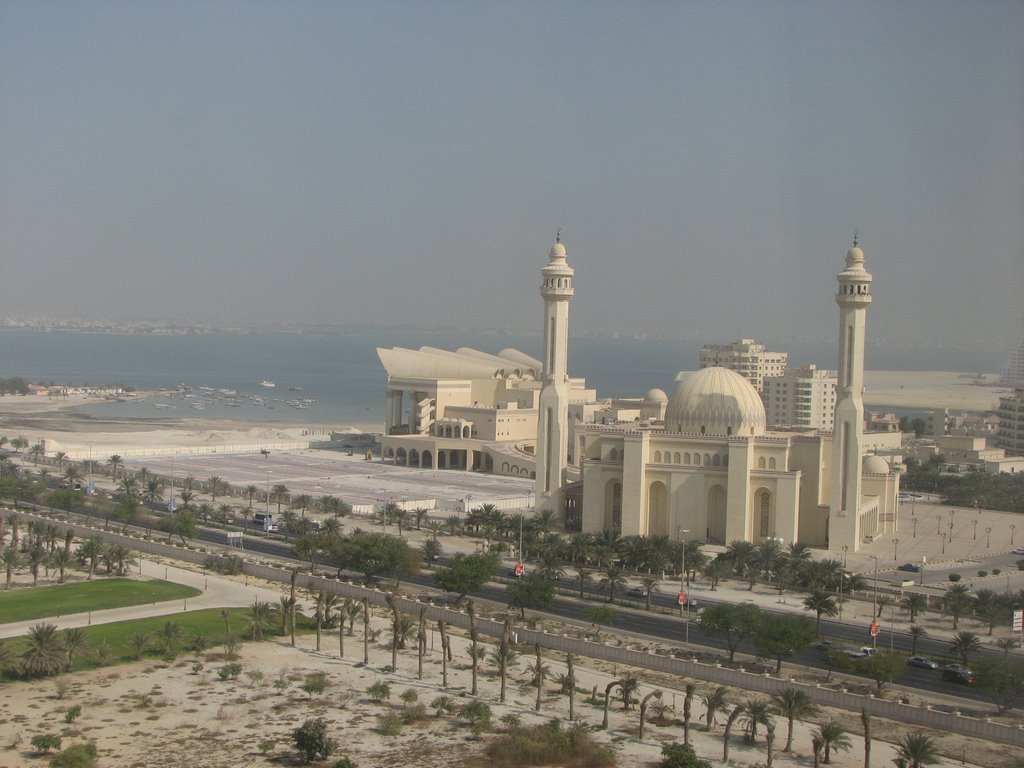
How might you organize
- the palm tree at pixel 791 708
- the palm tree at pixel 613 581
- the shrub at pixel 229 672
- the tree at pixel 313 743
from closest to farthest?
the tree at pixel 313 743 < the palm tree at pixel 791 708 < the shrub at pixel 229 672 < the palm tree at pixel 613 581

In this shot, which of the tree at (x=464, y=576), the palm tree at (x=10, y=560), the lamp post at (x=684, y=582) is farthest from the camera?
the palm tree at (x=10, y=560)

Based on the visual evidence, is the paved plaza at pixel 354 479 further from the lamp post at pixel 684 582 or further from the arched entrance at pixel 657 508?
the lamp post at pixel 684 582

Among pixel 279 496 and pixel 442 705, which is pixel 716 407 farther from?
pixel 442 705

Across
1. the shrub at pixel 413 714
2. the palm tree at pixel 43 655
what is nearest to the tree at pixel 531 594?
the shrub at pixel 413 714

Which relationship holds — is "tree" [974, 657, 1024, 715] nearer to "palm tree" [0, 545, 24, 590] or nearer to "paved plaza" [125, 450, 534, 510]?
"palm tree" [0, 545, 24, 590]

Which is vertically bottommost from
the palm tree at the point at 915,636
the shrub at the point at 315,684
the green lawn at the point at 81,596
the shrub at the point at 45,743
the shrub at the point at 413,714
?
the shrub at the point at 45,743

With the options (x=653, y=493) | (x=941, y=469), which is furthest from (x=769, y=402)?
(x=653, y=493)

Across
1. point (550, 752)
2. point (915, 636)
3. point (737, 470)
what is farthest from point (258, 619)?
point (737, 470)

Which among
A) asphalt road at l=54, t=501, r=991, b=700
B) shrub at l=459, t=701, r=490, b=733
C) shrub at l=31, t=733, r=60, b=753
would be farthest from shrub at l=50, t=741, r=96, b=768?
asphalt road at l=54, t=501, r=991, b=700
